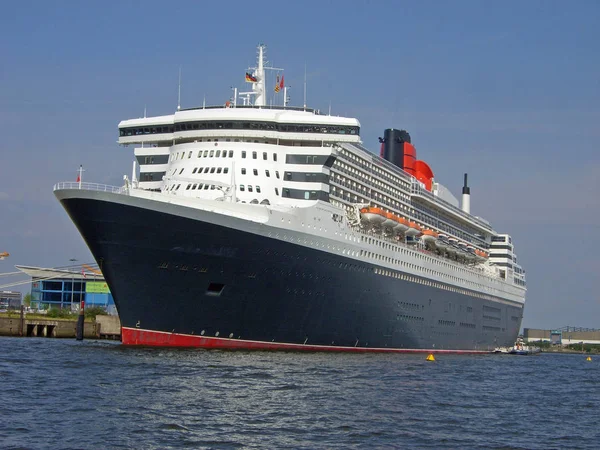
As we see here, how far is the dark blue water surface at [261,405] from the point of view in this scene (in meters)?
17.8

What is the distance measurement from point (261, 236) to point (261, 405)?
13789 mm

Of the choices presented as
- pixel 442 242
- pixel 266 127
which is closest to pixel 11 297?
pixel 442 242

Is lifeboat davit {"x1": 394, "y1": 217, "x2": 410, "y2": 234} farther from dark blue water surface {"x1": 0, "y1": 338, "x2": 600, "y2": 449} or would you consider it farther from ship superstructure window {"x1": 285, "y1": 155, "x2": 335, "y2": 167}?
dark blue water surface {"x1": 0, "y1": 338, "x2": 600, "y2": 449}

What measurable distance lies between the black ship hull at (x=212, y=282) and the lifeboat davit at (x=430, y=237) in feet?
49.3

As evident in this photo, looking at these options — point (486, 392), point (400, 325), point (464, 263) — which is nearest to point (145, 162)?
point (400, 325)

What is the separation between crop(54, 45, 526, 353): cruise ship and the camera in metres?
33.2

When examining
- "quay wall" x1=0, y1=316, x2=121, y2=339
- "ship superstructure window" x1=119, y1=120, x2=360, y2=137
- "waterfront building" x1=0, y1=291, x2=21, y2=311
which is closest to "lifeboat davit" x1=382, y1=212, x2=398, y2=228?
"ship superstructure window" x1=119, y1=120, x2=360, y2=137

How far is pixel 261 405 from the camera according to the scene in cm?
2183

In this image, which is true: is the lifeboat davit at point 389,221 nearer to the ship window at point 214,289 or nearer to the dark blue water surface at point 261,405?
the dark blue water surface at point 261,405

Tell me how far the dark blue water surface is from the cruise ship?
2266mm

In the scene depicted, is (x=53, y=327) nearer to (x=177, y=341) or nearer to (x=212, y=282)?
(x=177, y=341)

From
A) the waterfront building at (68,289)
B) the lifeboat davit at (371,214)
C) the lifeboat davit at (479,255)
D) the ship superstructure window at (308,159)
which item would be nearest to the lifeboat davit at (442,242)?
the lifeboat davit at (479,255)

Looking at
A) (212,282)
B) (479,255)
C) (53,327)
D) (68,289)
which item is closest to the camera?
(212,282)

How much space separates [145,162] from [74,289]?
50.3 m
